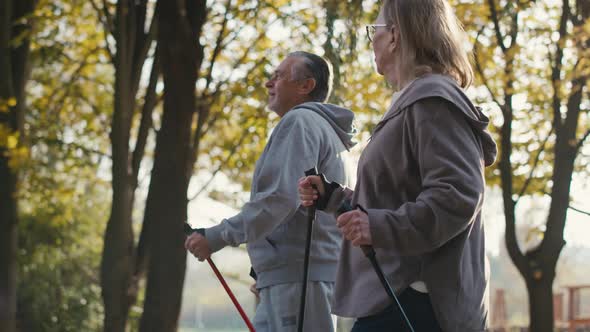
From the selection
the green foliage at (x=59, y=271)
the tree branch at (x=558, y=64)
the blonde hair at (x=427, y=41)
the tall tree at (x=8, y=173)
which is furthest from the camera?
the green foliage at (x=59, y=271)

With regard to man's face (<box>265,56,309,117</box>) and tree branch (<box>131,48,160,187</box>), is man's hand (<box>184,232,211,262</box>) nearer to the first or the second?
man's face (<box>265,56,309,117</box>)

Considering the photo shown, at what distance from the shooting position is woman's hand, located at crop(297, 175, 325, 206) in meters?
2.93

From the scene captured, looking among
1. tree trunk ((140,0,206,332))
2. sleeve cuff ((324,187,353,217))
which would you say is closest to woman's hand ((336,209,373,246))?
sleeve cuff ((324,187,353,217))

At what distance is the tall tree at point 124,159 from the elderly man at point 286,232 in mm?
4571

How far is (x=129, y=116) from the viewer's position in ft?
28.6

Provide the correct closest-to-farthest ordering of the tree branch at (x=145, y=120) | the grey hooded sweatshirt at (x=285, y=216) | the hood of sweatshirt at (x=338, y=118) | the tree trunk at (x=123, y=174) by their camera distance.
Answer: the grey hooded sweatshirt at (x=285, y=216), the hood of sweatshirt at (x=338, y=118), the tree trunk at (x=123, y=174), the tree branch at (x=145, y=120)

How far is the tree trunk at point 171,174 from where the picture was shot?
7.98 m

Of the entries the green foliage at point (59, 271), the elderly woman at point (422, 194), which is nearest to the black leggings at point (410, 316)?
the elderly woman at point (422, 194)

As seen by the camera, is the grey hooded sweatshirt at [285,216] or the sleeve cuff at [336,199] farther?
the grey hooded sweatshirt at [285,216]

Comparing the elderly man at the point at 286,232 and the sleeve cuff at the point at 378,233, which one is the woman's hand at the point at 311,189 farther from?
the elderly man at the point at 286,232

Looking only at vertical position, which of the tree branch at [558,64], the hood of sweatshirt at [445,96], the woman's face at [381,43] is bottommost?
the hood of sweatshirt at [445,96]

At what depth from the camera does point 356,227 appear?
2559 mm

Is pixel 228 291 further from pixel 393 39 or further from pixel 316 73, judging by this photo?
pixel 393 39

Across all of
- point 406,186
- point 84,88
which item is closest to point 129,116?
point 406,186
